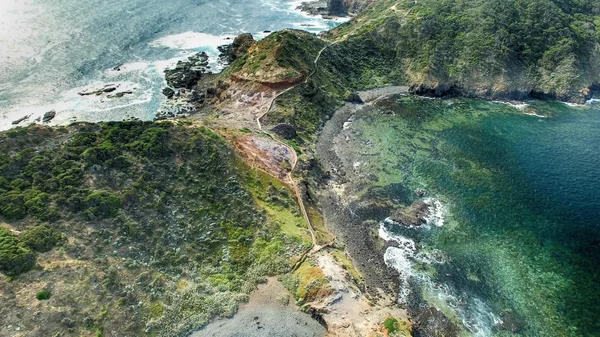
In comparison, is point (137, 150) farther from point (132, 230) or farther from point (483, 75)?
point (483, 75)

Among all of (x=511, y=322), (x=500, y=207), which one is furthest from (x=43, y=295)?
(x=500, y=207)

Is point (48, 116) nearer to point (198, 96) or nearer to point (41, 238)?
point (198, 96)

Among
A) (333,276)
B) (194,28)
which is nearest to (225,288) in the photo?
(333,276)

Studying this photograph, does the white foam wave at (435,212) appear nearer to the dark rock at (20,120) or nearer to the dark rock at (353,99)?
the dark rock at (353,99)

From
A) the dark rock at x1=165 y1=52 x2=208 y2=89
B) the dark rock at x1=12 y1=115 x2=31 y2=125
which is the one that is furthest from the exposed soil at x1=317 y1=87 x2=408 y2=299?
the dark rock at x1=12 y1=115 x2=31 y2=125

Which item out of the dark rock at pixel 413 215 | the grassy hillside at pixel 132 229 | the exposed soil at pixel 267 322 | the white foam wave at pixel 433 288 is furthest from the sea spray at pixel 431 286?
the grassy hillside at pixel 132 229

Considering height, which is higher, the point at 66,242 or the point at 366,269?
the point at 66,242

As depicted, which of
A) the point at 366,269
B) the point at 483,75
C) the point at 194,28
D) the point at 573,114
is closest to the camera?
the point at 366,269
